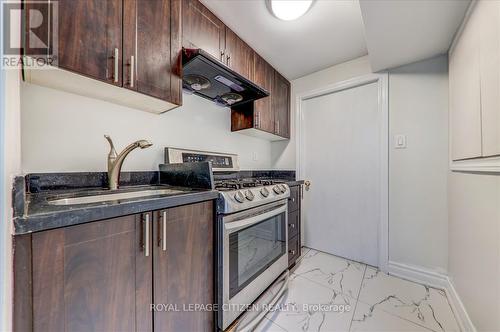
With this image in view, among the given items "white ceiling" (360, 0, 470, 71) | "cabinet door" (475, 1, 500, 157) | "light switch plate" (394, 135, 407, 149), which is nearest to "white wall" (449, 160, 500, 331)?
"cabinet door" (475, 1, 500, 157)

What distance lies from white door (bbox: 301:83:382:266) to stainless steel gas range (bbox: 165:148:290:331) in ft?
2.45

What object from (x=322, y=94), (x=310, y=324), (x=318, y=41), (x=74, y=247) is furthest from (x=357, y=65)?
(x=74, y=247)

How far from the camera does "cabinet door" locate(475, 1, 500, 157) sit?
2.59 feet

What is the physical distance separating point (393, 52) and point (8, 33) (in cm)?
214

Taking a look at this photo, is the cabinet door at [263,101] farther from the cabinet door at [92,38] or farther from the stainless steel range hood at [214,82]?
the cabinet door at [92,38]

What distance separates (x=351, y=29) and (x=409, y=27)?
43 centimetres

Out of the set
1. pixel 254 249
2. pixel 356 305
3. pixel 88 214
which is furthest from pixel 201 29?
pixel 356 305

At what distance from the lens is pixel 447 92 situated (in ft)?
5.02

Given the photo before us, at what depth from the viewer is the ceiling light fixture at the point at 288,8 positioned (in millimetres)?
1263

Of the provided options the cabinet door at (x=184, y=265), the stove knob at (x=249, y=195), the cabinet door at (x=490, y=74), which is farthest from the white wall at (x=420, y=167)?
the cabinet door at (x=184, y=265)

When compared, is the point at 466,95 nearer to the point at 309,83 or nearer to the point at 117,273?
the point at 309,83

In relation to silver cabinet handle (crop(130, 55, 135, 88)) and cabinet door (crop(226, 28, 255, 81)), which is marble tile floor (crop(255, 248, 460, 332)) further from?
cabinet door (crop(226, 28, 255, 81))

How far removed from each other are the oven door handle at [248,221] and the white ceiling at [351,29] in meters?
1.38

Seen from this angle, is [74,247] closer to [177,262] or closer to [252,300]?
[177,262]
